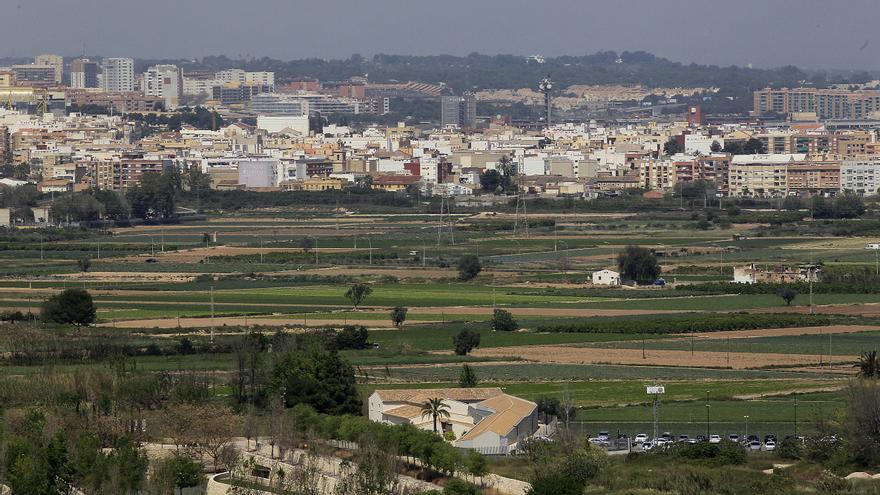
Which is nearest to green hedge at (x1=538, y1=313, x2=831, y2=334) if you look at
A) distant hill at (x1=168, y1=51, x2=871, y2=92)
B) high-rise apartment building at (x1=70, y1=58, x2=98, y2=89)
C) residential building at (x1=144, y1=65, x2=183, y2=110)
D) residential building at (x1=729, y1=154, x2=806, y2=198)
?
residential building at (x1=729, y1=154, x2=806, y2=198)

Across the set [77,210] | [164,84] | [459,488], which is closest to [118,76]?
[164,84]

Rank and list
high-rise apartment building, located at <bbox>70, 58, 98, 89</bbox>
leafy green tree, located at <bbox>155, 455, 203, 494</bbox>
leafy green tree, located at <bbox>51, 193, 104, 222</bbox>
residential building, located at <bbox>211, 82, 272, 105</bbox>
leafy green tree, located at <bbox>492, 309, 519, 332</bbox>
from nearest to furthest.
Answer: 1. leafy green tree, located at <bbox>155, 455, 203, 494</bbox>
2. leafy green tree, located at <bbox>492, 309, 519, 332</bbox>
3. leafy green tree, located at <bbox>51, 193, 104, 222</bbox>
4. residential building, located at <bbox>211, 82, 272, 105</bbox>
5. high-rise apartment building, located at <bbox>70, 58, 98, 89</bbox>

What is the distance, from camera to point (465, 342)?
32625mm

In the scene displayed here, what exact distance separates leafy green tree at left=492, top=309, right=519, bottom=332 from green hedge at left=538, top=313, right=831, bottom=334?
17.3 inches

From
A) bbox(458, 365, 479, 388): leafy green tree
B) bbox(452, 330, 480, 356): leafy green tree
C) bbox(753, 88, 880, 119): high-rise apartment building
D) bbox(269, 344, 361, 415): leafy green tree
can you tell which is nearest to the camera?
bbox(269, 344, 361, 415): leafy green tree

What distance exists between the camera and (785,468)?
2288cm

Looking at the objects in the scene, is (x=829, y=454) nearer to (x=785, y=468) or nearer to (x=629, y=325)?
(x=785, y=468)

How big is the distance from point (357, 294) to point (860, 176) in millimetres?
40827

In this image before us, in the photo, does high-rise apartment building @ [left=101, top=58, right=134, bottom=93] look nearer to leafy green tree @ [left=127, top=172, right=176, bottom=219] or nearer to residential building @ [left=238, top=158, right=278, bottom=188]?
residential building @ [left=238, top=158, right=278, bottom=188]

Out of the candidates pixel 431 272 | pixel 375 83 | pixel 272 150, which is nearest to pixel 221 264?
pixel 431 272

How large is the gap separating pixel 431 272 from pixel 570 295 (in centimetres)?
561

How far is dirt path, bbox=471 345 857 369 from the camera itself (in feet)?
102

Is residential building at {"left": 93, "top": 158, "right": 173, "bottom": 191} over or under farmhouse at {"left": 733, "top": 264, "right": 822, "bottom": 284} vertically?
over

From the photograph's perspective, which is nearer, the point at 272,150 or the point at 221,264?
the point at 221,264
